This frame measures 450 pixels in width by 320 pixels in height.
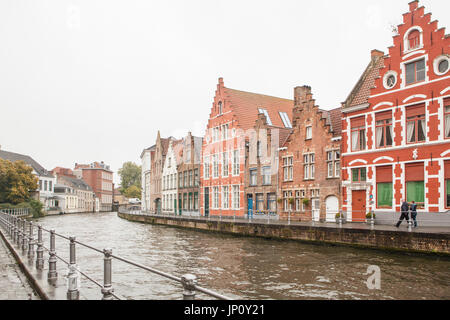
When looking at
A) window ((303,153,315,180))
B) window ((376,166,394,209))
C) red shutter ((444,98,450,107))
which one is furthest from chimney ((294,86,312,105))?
red shutter ((444,98,450,107))

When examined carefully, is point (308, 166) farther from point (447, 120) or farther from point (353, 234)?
point (353, 234)

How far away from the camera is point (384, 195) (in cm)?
2472

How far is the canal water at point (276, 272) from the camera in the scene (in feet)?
35.6

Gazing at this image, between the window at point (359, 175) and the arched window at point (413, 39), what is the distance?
7495 millimetres

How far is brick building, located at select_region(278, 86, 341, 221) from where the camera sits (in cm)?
2867

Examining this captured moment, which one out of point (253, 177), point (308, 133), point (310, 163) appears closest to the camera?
point (310, 163)

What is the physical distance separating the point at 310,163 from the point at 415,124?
Result: 8.59 m

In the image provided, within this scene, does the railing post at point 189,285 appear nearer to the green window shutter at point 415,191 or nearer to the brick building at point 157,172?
the green window shutter at point 415,191

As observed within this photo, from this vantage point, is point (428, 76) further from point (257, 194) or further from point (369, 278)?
point (257, 194)

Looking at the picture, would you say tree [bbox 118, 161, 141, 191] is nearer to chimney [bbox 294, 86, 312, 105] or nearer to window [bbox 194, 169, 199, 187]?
window [bbox 194, 169, 199, 187]

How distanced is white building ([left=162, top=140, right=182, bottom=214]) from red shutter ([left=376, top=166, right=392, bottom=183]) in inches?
1246

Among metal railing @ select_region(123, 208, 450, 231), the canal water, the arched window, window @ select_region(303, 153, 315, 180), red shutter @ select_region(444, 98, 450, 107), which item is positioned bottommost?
the canal water

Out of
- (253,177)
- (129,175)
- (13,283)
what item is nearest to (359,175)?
(253,177)
